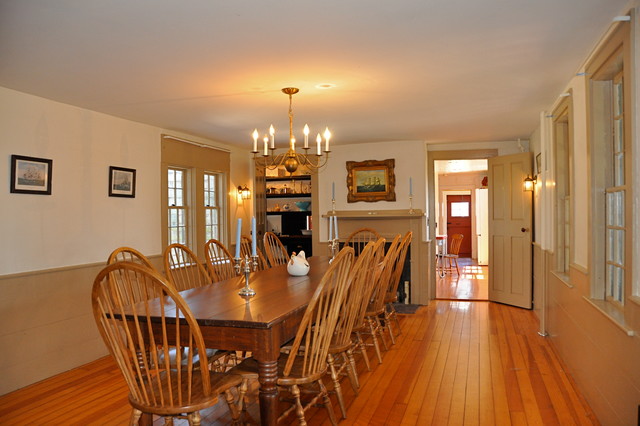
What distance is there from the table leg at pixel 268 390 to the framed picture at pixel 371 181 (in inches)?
194

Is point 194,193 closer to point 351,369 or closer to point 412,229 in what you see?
point 412,229

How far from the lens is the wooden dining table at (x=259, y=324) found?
2119 millimetres

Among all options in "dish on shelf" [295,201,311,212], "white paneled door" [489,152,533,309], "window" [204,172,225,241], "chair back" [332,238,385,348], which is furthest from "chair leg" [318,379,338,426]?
"dish on shelf" [295,201,311,212]

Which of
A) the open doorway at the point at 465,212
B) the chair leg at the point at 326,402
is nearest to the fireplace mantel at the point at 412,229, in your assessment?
the open doorway at the point at 465,212

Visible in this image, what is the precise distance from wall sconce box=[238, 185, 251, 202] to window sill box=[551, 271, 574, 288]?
14.2ft

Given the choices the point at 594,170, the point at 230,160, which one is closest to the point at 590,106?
the point at 594,170

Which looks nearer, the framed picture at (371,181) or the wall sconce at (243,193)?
the framed picture at (371,181)

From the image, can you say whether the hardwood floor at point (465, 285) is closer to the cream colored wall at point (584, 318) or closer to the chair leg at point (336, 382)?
the cream colored wall at point (584, 318)

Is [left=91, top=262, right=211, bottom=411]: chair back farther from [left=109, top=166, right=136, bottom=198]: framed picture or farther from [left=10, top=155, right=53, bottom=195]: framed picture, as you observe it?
[left=109, top=166, right=136, bottom=198]: framed picture

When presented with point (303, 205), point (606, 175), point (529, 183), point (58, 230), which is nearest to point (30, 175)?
point (58, 230)

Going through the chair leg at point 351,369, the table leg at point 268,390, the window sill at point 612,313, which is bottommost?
the chair leg at point 351,369

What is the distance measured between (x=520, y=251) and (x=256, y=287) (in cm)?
441

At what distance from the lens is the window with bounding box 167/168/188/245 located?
5.74 meters

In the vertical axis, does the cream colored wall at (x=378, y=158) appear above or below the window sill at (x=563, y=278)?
above
